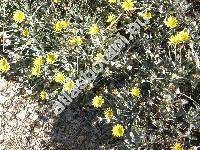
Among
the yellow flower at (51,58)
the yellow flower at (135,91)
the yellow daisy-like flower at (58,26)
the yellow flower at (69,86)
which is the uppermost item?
the yellow daisy-like flower at (58,26)

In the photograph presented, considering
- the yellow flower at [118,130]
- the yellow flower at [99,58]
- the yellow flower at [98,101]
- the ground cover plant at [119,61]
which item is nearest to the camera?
the yellow flower at [118,130]

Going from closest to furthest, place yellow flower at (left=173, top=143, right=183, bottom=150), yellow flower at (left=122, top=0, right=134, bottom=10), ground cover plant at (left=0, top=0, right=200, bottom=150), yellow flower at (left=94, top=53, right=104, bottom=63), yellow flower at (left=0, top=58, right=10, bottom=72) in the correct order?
yellow flower at (left=173, top=143, right=183, bottom=150), ground cover plant at (left=0, top=0, right=200, bottom=150), yellow flower at (left=94, top=53, right=104, bottom=63), yellow flower at (left=122, top=0, right=134, bottom=10), yellow flower at (left=0, top=58, right=10, bottom=72)

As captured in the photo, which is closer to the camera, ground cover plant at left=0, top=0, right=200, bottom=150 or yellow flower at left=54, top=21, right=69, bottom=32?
ground cover plant at left=0, top=0, right=200, bottom=150

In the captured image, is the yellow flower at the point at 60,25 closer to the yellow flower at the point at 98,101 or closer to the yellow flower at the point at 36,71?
the yellow flower at the point at 36,71

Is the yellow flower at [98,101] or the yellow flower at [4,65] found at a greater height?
the yellow flower at [4,65]

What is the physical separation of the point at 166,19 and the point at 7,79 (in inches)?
79.6

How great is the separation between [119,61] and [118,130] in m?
0.86

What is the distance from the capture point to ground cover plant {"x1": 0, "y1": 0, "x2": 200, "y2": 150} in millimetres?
3791

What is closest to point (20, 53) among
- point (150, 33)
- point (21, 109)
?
point (21, 109)

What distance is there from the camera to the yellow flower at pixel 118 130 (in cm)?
366

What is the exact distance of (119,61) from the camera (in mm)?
4191

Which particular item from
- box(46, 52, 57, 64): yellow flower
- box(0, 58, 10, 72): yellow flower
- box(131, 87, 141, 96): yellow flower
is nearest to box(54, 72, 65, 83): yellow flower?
box(46, 52, 57, 64): yellow flower

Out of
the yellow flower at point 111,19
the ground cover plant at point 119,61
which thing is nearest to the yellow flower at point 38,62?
the ground cover plant at point 119,61

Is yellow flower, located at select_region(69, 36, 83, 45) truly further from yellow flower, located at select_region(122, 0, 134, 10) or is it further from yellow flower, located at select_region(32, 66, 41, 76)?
yellow flower, located at select_region(122, 0, 134, 10)
